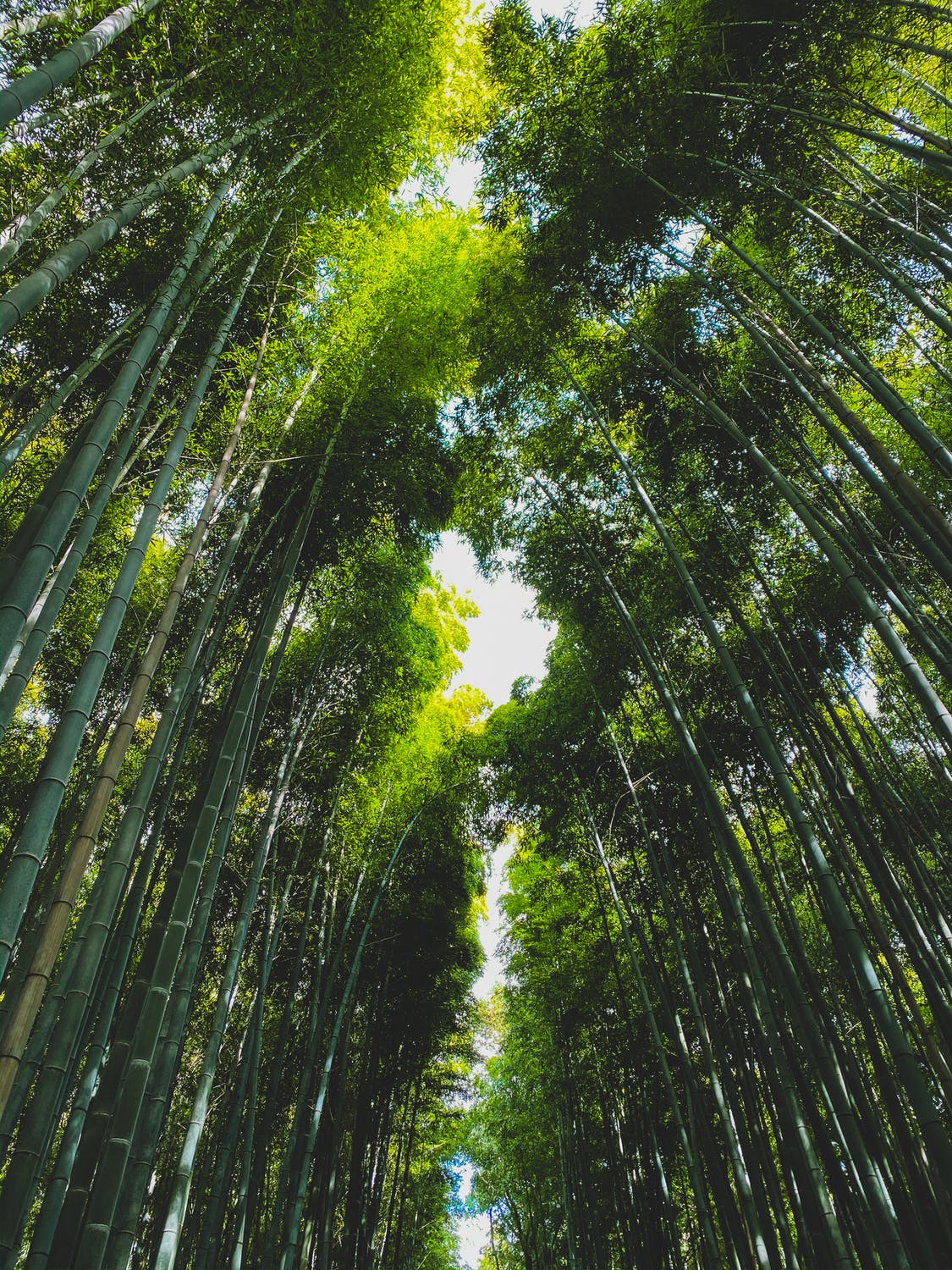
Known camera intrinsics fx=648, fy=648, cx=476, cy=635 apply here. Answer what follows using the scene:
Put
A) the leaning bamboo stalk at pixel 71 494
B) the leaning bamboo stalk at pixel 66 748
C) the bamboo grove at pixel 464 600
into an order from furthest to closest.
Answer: the bamboo grove at pixel 464 600 → the leaning bamboo stalk at pixel 71 494 → the leaning bamboo stalk at pixel 66 748

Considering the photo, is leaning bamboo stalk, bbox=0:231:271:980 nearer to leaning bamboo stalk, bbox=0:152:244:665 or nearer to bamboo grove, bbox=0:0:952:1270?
bamboo grove, bbox=0:0:952:1270

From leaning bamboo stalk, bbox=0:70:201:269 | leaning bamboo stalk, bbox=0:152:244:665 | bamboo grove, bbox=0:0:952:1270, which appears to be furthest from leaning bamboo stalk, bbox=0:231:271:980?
leaning bamboo stalk, bbox=0:70:201:269

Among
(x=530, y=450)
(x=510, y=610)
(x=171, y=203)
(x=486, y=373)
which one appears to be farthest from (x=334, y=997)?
(x=171, y=203)

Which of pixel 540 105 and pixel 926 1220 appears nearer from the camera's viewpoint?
pixel 926 1220

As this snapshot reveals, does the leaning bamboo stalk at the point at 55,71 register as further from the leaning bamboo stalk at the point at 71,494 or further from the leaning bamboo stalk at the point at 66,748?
the leaning bamboo stalk at the point at 66,748

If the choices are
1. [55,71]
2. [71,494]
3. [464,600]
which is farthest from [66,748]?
[464,600]

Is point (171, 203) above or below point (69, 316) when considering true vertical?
above

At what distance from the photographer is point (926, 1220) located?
3.01 metres

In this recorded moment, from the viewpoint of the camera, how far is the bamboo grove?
2.11 metres

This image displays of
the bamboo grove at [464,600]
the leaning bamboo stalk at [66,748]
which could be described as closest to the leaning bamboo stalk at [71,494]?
the bamboo grove at [464,600]

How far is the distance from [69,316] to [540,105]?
3.22 meters

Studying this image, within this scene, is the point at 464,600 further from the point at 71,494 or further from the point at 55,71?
the point at 55,71

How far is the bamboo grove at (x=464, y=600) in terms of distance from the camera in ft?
6.93

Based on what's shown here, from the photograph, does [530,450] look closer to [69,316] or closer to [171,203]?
[171,203]
